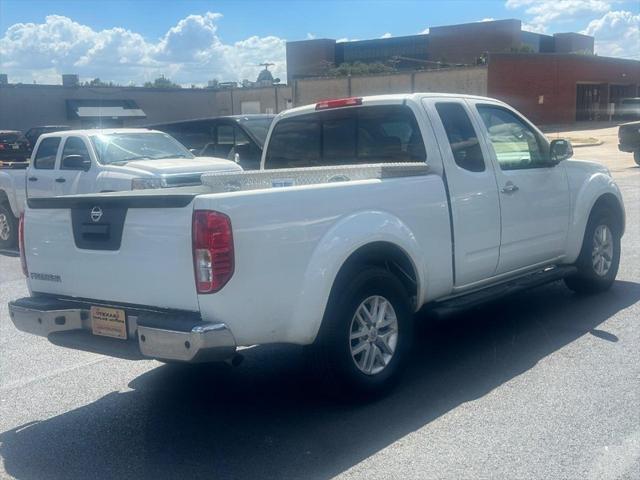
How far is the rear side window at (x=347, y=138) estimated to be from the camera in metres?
6.40

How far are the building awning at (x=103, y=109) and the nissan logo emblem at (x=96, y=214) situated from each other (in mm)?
46861

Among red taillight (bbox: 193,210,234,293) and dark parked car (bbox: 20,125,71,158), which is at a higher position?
red taillight (bbox: 193,210,234,293)

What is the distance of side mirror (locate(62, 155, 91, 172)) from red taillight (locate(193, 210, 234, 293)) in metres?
8.68

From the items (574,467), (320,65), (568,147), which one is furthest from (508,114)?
(320,65)

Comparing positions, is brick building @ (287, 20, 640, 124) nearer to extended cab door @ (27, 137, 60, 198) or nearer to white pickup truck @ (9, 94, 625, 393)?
extended cab door @ (27, 137, 60, 198)

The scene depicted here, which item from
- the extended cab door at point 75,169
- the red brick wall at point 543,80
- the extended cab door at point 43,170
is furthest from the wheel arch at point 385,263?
the red brick wall at point 543,80

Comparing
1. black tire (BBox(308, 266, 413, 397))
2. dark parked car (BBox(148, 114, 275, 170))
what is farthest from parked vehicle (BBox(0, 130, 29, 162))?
black tire (BBox(308, 266, 413, 397))

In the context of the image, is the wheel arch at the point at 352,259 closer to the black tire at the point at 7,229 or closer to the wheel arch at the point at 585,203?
the wheel arch at the point at 585,203

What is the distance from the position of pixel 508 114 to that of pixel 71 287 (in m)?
4.05

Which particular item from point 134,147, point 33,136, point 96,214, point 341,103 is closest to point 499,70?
point 33,136

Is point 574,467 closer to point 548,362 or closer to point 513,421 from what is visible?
point 513,421

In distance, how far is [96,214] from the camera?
16.8ft

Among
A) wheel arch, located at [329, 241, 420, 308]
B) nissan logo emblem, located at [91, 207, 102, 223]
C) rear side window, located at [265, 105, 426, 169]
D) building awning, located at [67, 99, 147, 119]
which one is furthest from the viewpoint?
building awning, located at [67, 99, 147, 119]

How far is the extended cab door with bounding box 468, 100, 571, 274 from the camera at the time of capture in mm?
6770
